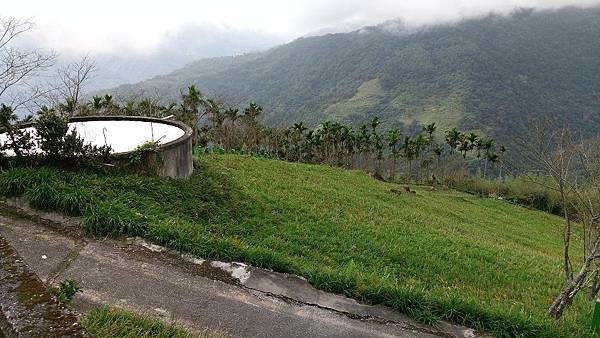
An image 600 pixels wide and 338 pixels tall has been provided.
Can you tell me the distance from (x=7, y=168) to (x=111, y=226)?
316 cm

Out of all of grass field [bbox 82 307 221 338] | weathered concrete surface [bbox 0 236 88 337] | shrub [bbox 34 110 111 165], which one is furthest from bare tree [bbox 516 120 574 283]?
shrub [bbox 34 110 111 165]

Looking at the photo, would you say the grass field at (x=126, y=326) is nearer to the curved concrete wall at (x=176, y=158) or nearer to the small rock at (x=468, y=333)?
the small rock at (x=468, y=333)

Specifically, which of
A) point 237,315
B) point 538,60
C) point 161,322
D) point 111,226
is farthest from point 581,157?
point 538,60

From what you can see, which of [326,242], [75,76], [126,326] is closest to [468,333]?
[326,242]

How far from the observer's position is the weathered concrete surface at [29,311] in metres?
2.47

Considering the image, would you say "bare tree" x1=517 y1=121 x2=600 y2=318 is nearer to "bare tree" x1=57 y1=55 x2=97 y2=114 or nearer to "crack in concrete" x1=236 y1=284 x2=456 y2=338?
"crack in concrete" x1=236 y1=284 x2=456 y2=338

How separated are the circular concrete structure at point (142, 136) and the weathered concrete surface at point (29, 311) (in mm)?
7280

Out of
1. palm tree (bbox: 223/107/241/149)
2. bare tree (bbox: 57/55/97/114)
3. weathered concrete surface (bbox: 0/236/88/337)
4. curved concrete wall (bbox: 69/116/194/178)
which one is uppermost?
bare tree (bbox: 57/55/97/114)

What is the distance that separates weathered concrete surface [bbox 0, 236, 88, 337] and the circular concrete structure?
7.28 meters

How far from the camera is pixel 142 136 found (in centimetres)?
1405

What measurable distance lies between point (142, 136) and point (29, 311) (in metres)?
12.1

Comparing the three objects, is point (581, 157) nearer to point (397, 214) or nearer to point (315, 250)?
point (315, 250)

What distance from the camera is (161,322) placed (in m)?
5.18

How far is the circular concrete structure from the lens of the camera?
11.2 meters
